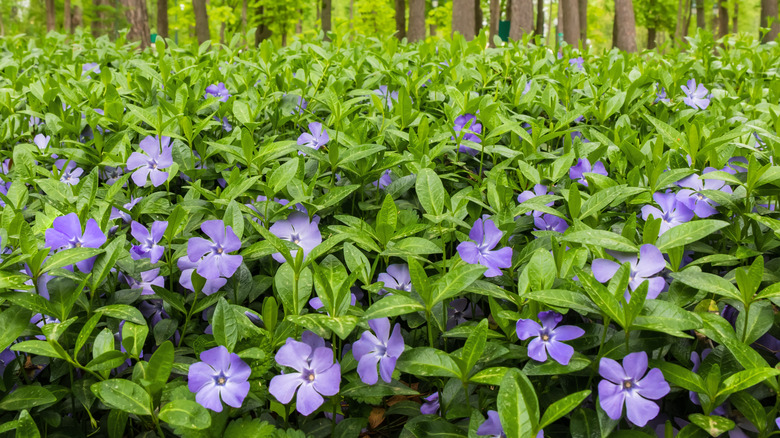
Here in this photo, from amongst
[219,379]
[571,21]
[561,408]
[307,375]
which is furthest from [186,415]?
[571,21]

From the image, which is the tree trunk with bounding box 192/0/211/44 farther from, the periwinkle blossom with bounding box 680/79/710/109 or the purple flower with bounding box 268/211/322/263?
the purple flower with bounding box 268/211/322/263

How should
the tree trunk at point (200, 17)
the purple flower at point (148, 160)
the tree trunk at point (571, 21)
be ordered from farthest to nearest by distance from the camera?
the tree trunk at point (200, 17) → the tree trunk at point (571, 21) → the purple flower at point (148, 160)

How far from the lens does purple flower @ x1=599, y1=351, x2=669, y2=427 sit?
3.11ft

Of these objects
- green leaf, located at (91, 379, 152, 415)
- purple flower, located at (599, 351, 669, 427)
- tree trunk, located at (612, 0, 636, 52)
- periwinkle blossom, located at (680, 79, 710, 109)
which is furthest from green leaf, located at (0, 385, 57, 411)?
tree trunk, located at (612, 0, 636, 52)

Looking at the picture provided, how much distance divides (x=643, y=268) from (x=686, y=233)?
12 cm

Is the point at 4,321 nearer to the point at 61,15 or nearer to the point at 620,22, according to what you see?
the point at 620,22

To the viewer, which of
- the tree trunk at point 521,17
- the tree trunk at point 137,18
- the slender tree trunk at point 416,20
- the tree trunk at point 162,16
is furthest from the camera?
the tree trunk at point 162,16

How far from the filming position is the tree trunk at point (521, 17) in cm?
904

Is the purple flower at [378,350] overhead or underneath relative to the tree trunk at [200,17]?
underneath

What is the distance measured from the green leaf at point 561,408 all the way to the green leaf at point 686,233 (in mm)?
401

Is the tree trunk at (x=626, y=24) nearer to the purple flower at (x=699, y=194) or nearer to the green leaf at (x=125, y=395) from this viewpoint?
the purple flower at (x=699, y=194)

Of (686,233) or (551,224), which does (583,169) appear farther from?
(686,233)

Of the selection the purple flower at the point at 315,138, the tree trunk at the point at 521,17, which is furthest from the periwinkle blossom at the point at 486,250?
the tree trunk at the point at 521,17

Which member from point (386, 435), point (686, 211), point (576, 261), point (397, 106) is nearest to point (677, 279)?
point (576, 261)
